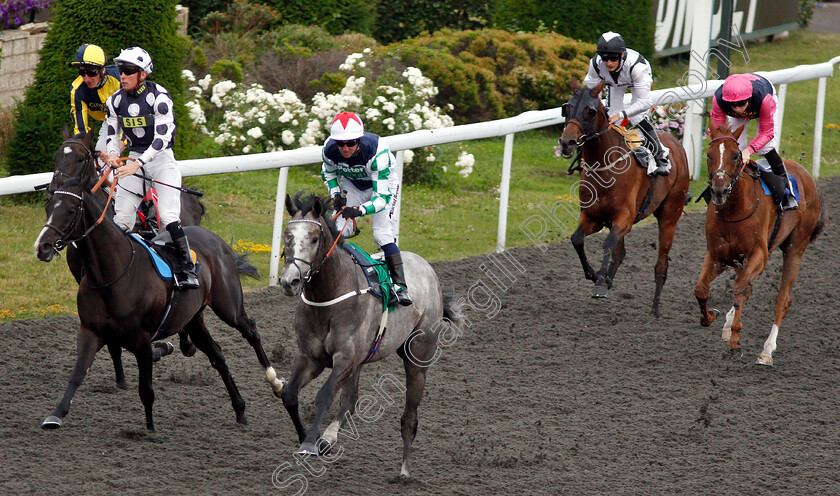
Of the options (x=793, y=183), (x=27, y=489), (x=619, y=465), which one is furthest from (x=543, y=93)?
(x=27, y=489)

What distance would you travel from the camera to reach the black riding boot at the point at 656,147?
8.23 meters

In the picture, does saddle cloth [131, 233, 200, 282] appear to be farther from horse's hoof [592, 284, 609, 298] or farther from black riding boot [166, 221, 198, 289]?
horse's hoof [592, 284, 609, 298]

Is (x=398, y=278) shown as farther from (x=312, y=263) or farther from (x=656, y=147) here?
(x=656, y=147)

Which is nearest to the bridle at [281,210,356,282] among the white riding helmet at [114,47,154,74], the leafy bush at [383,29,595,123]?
the white riding helmet at [114,47,154,74]

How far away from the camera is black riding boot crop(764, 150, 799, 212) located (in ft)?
23.8

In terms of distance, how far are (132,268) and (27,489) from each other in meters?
1.30

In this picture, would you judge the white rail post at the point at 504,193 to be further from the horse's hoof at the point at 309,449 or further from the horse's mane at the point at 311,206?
the horse's hoof at the point at 309,449

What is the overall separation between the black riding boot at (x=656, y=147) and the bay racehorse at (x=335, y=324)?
11.5 ft

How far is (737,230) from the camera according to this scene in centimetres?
702

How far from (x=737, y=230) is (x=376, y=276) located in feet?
10.1

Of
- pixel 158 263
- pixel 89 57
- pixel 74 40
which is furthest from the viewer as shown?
pixel 74 40

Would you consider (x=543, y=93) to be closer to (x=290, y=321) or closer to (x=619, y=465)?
(x=290, y=321)

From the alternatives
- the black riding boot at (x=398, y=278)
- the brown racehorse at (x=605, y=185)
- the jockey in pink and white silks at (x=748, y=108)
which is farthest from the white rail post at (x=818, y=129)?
the black riding boot at (x=398, y=278)

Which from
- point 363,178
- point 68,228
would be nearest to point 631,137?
point 363,178
